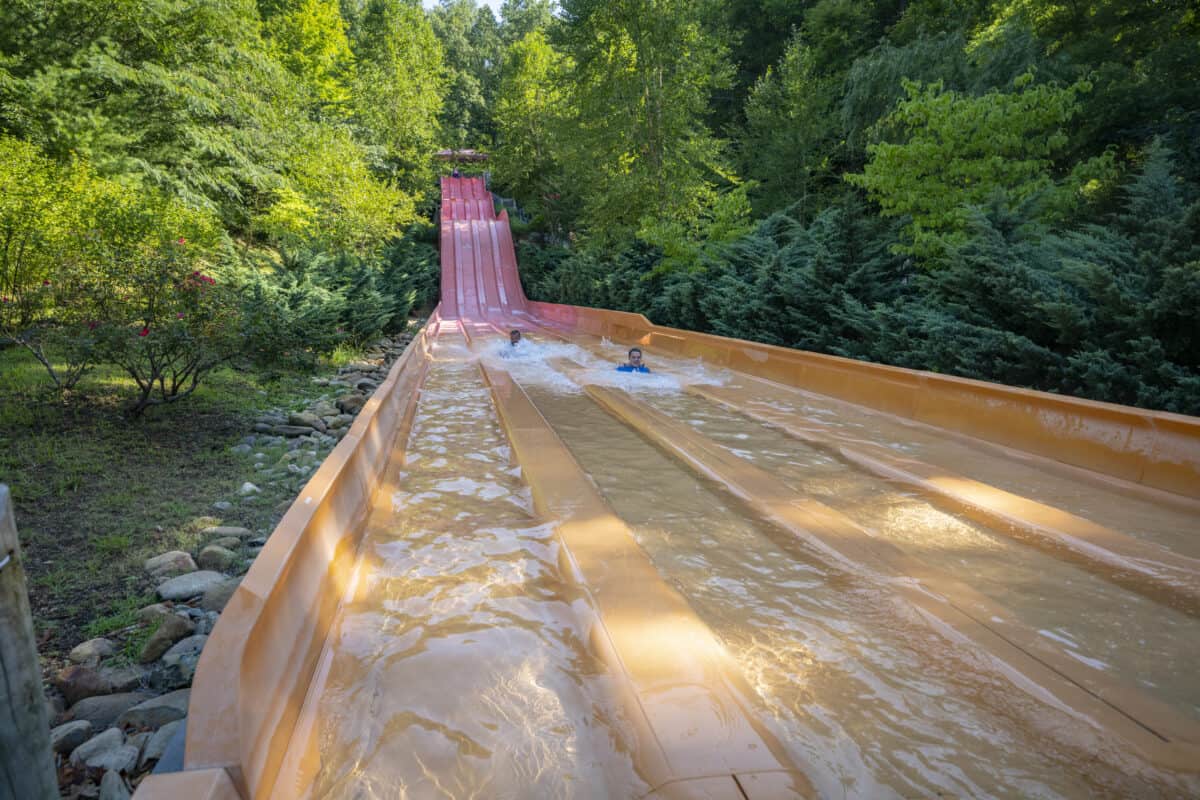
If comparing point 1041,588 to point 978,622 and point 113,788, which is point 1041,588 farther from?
point 113,788

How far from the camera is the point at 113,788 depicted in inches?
75.2

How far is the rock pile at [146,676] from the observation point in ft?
6.76

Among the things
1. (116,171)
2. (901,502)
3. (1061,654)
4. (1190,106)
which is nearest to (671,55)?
(1190,106)

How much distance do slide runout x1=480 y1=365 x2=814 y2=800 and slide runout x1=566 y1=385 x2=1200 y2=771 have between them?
0.88 metres

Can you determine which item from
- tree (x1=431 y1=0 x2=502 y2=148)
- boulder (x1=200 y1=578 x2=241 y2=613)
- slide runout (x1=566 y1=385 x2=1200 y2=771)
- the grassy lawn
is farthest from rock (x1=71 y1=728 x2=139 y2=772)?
tree (x1=431 y1=0 x2=502 y2=148)

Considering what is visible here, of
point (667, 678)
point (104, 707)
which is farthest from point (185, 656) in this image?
point (667, 678)

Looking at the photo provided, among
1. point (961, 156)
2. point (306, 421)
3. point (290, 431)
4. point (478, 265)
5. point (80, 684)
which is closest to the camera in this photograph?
point (80, 684)

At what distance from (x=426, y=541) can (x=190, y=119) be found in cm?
1553

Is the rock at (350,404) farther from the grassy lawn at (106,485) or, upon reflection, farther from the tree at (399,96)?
the tree at (399,96)

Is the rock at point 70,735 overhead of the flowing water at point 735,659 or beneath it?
beneath

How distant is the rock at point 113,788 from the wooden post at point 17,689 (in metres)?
0.80

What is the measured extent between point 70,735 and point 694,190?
16526 millimetres

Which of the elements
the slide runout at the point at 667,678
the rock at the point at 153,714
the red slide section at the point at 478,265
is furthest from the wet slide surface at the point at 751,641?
the red slide section at the point at 478,265

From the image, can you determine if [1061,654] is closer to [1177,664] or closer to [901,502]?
[1177,664]
